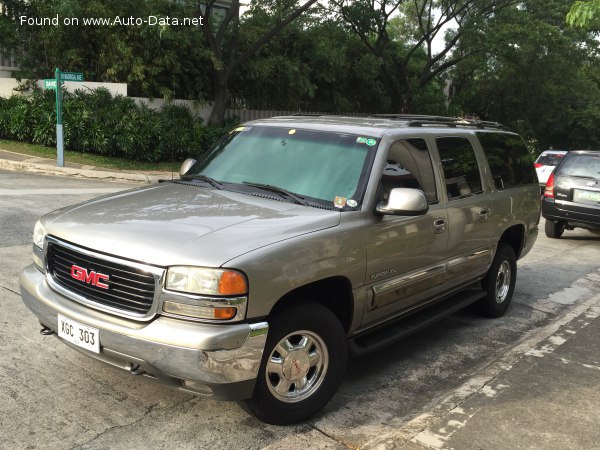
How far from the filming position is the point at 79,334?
10.7 feet

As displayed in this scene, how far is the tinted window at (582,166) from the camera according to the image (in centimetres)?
1009

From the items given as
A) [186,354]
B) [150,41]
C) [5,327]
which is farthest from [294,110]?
[186,354]

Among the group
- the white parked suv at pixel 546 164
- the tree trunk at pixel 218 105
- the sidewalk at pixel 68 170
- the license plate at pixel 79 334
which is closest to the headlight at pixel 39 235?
the license plate at pixel 79 334

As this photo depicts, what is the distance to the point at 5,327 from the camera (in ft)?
15.0

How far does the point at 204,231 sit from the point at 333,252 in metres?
0.77

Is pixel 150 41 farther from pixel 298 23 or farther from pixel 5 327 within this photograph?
pixel 5 327

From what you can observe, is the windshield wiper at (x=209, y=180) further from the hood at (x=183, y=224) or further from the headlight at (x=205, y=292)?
the headlight at (x=205, y=292)

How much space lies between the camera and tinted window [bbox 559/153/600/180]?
1009 centimetres

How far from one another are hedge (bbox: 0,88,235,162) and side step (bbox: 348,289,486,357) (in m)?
12.3

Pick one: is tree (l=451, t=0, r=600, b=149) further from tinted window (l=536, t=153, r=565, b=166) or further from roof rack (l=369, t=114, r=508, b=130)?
roof rack (l=369, t=114, r=508, b=130)

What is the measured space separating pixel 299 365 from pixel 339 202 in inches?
41.3

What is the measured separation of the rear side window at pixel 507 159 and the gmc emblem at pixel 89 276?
3623 mm

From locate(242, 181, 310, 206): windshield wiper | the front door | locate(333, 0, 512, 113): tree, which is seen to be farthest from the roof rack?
locate(333, 0, 512, 113): tree

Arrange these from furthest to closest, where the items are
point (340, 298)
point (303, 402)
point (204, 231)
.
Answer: point (340, 298)
point (303, 402)
point (204, 231)
